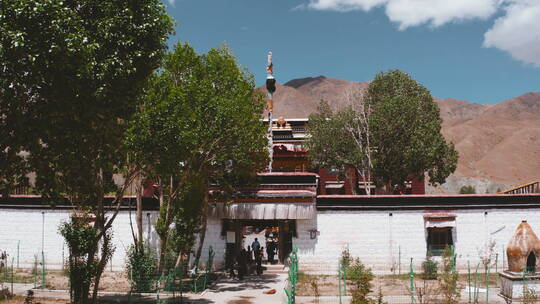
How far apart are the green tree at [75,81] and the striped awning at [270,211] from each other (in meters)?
9.07

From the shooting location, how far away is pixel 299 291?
61.8ft

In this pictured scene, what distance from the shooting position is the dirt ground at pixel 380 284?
1847cm

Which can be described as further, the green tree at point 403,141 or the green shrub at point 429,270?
the green tree at point 403,141

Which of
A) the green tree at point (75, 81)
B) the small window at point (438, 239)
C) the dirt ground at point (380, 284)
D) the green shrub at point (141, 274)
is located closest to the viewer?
the green tree at point (75, 81)

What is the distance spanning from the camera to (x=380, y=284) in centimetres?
2047

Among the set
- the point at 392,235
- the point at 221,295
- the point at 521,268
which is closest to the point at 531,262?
the point at 521,268

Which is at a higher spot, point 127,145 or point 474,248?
point 127,145

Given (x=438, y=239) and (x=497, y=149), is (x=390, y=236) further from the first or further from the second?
(x=497, y=149)

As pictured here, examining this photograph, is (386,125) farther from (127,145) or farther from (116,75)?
(116,75)

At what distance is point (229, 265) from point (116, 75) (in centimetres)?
1437

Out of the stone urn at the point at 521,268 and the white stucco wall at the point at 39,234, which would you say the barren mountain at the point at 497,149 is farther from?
the stone urn at the point at 521,268

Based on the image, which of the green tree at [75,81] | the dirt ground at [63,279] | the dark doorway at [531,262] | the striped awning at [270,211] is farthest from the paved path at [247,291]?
the dark doorway at [531,262]

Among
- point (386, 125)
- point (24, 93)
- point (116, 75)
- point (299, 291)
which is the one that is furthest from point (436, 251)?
point (24, 93)

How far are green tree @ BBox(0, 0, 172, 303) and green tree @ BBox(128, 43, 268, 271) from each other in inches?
64.4
